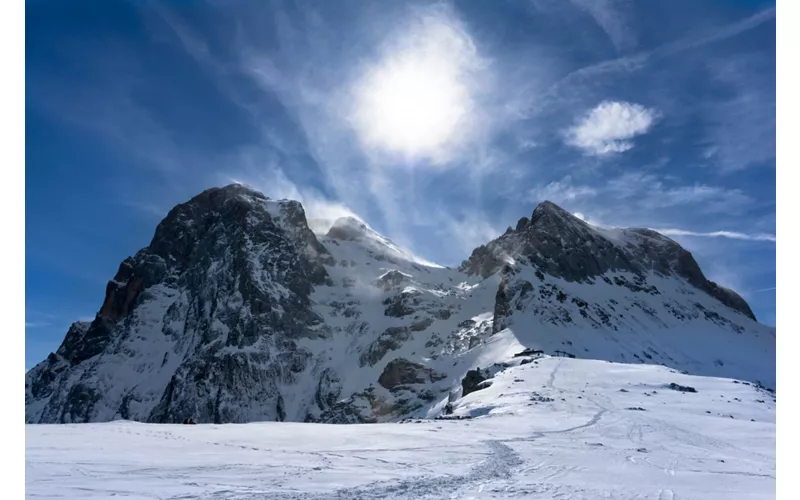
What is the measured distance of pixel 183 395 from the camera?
138 m

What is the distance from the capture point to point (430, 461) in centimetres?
1908

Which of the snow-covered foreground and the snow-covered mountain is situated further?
the snow-covered mountain

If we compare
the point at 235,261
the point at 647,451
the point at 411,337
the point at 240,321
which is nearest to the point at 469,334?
the point at 411,337

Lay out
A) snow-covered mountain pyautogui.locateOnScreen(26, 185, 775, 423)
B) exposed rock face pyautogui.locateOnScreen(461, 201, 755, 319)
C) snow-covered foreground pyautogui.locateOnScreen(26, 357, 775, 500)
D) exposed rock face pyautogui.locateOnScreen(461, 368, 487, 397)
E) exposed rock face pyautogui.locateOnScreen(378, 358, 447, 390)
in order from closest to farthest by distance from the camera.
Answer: snow-covered foreground pyautogui.locateOnScreen(26, 357, 775, 500) < exposed rock face pyautogui.locateOnScreen(461, 368, 487, 397) < snow-covered mountain pyautogui.locateOnScreen(26, 185, 775, 423) < exposed rock face pyautogui.locateOnScreen(378, 358, 447, 390) < exposed rock face pyautogui.locateOnScreen(461, 201, 755, 319)

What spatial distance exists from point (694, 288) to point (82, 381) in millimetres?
197495

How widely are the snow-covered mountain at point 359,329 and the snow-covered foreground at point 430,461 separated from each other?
171 feet

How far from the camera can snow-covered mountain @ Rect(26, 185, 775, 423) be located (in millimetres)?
112125

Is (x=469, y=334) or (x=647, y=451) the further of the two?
(x=469, y=334)

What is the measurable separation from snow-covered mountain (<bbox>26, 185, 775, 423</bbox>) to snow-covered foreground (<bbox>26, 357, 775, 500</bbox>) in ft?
171

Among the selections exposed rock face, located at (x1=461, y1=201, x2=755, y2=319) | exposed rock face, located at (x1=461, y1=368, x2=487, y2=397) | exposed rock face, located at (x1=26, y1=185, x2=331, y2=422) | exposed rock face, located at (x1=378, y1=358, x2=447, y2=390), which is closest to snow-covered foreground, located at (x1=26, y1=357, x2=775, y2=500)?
exposed rock face, located at (x1=461, y1=368, x2=487, y2=397)

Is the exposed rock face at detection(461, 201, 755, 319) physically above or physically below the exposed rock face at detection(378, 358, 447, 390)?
above

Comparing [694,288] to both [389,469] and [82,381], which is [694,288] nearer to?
[389,469]

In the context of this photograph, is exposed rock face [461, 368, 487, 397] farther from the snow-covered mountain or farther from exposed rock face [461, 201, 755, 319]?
exposed rock face [461, 201, 755, 319]

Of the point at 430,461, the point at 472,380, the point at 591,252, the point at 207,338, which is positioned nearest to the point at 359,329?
the point at 207,338
